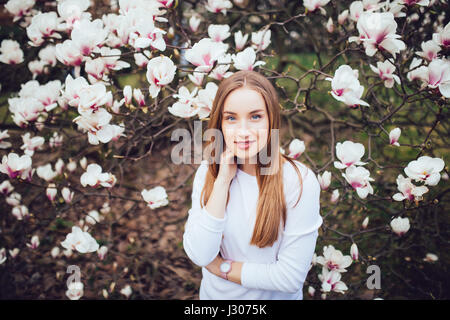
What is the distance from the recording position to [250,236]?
1.07 meters

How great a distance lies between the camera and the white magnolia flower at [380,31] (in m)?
1.03

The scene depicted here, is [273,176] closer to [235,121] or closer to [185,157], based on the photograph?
[235,121]

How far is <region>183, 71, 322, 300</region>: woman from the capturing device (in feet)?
3.22

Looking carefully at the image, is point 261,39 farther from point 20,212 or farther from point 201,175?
point 20,212

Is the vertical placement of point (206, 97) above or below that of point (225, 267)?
above

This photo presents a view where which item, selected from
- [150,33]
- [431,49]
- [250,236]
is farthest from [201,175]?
[431,49]

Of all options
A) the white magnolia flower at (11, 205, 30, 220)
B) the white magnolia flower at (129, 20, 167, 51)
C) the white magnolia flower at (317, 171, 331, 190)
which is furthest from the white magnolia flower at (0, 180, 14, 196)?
the white magnolia flower at (317, 171, 331, 190)

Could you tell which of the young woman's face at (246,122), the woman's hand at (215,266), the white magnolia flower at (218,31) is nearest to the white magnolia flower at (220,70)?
the white magnolia flower at (218,31)

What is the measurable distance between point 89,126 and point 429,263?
74.8 inches

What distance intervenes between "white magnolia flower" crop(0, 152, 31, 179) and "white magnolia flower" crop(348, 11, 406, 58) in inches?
54.9

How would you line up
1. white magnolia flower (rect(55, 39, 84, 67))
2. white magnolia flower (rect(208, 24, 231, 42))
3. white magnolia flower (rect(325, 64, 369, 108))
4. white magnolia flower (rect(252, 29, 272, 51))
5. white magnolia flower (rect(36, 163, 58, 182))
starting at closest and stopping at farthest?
white magnolia flower (rect(325, 64, 369, 108))
white magnolia flower (rect(55, 39, 84, 67))
white magnolia flower (rect(208, 24, 231, 42))
white magnolia flower (rect(252, 29, 272, 51))
white magnolia flower (rect(36, 163, 58, 182))

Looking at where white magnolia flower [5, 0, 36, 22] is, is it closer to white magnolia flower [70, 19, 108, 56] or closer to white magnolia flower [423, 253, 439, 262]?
white magnolia flower [70, 19, 108, 56]

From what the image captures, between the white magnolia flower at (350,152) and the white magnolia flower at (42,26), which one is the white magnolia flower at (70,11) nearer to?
the white magnolia flower at (42,26)

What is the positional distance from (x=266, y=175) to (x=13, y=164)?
1.06 meters
